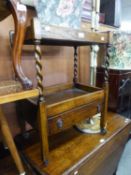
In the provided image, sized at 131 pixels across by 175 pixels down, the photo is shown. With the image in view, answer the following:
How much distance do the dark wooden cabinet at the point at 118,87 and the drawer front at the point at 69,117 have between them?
1.99ft

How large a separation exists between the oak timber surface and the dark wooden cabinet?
34 cm

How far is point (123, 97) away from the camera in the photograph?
1668 millimetres

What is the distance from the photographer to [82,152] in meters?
0.93

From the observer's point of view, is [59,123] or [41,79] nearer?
[41,79]

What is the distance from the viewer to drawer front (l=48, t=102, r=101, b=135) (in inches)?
31.8

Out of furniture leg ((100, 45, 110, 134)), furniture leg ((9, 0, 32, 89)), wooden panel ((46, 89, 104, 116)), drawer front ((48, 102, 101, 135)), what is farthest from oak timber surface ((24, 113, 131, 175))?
furniture leg ((9, 0, 32, 89))

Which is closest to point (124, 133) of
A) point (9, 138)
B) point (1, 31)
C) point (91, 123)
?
point (91, 123)

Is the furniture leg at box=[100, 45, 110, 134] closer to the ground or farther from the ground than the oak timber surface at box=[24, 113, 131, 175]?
farther from the ground

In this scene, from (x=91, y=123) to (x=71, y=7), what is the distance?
3.09 feet

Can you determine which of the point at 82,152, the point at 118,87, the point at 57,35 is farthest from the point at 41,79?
the point at 118,87

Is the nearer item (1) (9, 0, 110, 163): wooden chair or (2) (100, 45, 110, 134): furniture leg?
(1) (9, 0, 110, 163): wooden chair

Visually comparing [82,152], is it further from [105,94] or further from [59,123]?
[105,94]

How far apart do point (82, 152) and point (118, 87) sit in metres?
0.87

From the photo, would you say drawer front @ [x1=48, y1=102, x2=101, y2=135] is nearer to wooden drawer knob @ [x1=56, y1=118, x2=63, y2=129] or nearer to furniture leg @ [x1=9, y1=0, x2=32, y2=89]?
wooden drawer knob @ [x1=56, y1=118, x2=63, y2=129]
